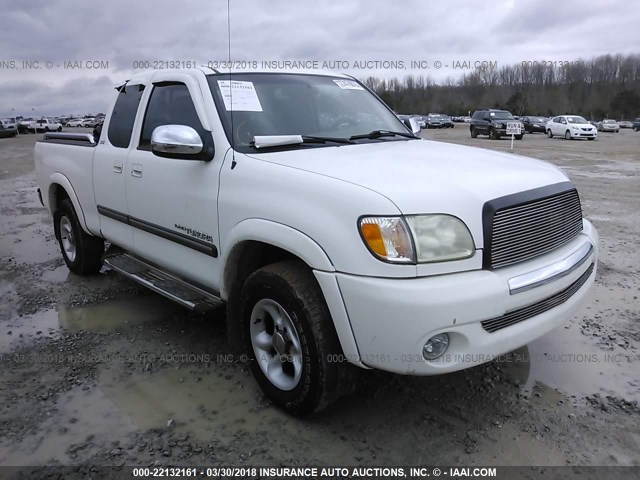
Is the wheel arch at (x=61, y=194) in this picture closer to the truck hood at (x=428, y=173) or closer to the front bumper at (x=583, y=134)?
the truck hood at (x=428, y=173)

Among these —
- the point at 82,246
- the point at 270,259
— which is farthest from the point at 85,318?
the point at 270,259

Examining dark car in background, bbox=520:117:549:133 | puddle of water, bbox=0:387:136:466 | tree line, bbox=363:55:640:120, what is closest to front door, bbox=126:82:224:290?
puddle of water, bbox=0:387:136:466

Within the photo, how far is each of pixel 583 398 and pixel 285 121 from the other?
2.56 meters

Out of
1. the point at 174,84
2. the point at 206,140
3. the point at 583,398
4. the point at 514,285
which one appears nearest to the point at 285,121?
the point at 206,140

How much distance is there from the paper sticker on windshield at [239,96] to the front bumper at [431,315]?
155 cm

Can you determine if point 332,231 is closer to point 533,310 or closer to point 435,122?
point 533,310

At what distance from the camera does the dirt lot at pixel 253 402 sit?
2760 millimetres

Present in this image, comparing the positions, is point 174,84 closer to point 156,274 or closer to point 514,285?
point 156,274

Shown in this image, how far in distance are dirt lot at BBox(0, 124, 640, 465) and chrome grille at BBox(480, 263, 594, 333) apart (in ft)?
2.19

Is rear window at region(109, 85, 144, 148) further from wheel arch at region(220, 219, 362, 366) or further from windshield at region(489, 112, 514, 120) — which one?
windshield at region(489, 112, 514, 120)

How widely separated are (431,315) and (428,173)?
0.80 m

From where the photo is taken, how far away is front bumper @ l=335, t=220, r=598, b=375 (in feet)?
7.85

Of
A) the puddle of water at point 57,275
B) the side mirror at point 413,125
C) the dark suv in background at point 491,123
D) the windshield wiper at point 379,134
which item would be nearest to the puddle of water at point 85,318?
the puddle of water at point 57,275

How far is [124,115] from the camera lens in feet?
14.9
